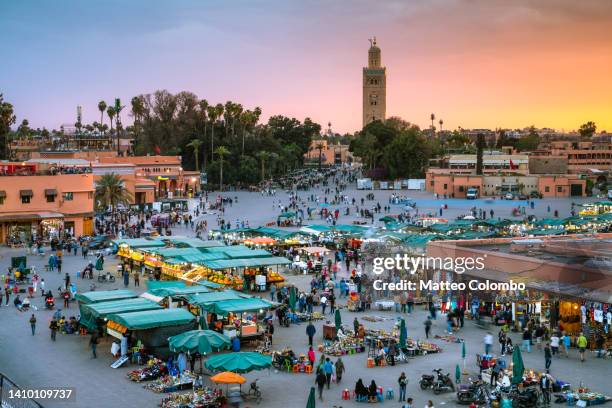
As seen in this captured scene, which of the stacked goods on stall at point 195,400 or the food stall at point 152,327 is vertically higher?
the food stall at point 152,327

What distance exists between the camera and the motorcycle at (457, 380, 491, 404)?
15.9 metres

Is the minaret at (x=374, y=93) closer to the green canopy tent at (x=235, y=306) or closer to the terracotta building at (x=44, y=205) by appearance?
the terracotta building at (x=44, y=205)

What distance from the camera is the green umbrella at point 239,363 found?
1619 centimetres

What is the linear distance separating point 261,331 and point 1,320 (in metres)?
8.39

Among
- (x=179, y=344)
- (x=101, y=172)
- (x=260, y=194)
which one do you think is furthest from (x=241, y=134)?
(x=179, y=344)

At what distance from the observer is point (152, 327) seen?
62.4 feet

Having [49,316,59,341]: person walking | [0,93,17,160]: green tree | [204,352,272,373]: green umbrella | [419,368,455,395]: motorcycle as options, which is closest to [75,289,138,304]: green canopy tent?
[49,316,59,341]: person walking

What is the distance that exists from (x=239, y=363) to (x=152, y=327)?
12.1 ft

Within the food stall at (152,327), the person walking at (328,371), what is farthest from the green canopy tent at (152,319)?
the person walking at (328,371)

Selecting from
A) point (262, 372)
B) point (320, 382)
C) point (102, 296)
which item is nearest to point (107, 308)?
point (102, 296)

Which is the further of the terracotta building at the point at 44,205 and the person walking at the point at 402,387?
the terracotta building at the point at 44,205

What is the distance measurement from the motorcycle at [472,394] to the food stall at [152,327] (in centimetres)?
729

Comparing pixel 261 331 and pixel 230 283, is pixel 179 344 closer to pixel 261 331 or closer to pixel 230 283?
pixel 261 331

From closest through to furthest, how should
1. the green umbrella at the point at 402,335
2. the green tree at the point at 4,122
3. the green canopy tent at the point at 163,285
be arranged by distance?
the green umbrella at the point at 402,335 < the green canopy tent at the point at 163,285 < the green tree at the point at 4,122
